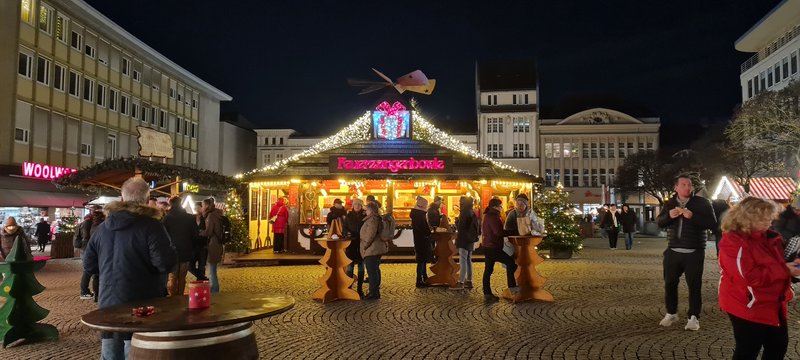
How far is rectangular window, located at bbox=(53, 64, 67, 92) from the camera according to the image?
31172 millimetres

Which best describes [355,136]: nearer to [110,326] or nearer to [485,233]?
[485,233]

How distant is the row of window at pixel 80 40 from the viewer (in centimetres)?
2955

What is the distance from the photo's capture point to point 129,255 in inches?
170

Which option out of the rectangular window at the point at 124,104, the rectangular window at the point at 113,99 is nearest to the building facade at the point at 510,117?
the rectangular window at the point at 124,104

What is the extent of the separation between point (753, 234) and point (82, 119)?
118ft

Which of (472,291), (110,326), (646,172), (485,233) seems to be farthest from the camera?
(646,172)

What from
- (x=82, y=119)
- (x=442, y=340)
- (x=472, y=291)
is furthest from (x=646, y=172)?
(x=442, y=340)

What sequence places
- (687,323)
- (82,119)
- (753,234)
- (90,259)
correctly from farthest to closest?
1. (82,119)
2. (687,323)
3. (90,259)
4. (753,234)

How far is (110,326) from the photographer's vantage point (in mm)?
3420

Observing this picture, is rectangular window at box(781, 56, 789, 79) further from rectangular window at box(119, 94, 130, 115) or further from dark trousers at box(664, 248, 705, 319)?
rectangular window at box(119, 94, 130, 115)

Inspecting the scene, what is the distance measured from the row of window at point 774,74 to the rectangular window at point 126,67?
40.4m

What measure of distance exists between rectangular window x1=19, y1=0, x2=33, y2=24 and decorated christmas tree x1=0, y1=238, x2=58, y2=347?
25568 mm

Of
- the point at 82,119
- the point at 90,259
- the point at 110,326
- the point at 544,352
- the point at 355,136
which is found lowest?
the point at 544,352

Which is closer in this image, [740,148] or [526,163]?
[740,148]
